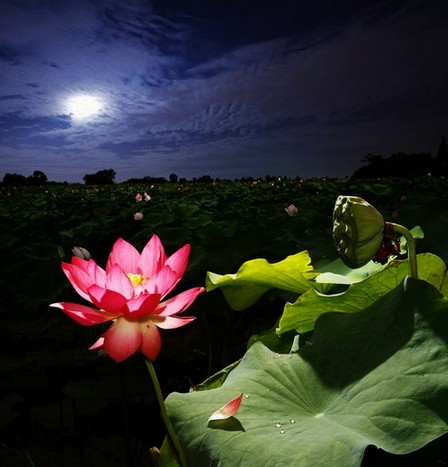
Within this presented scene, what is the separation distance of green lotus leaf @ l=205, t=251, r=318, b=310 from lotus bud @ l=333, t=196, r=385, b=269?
0.47 feet

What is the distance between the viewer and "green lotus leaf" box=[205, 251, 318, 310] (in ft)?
2.45

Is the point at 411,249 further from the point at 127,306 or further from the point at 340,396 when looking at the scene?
the point at 127,306

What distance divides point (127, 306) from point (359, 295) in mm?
331

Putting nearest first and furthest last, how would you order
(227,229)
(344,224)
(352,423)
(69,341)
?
1. (352,423)
2. (344,224)
3. (227,229)
4. (69,341)

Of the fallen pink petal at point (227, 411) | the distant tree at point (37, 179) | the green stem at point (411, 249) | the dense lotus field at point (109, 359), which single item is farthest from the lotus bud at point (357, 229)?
the distant tree at point (37, 179)

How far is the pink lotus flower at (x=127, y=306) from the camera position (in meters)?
0.56

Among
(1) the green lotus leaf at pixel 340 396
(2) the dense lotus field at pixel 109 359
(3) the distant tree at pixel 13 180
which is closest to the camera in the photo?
(1) the green lotus leaf at pixel 340 396

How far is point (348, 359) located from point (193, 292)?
0.21 meters

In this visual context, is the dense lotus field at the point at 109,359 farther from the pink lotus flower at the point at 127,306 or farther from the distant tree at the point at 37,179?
the distant tree at the point at 37,179

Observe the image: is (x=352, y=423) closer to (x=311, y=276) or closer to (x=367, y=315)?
(x=367, y=315)

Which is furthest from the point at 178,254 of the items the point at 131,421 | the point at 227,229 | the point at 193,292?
the point at 131,421

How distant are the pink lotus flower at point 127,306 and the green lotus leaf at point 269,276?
5.8 inches

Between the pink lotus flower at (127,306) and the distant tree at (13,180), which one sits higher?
the distant tree at (13,180)

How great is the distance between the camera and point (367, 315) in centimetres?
58
